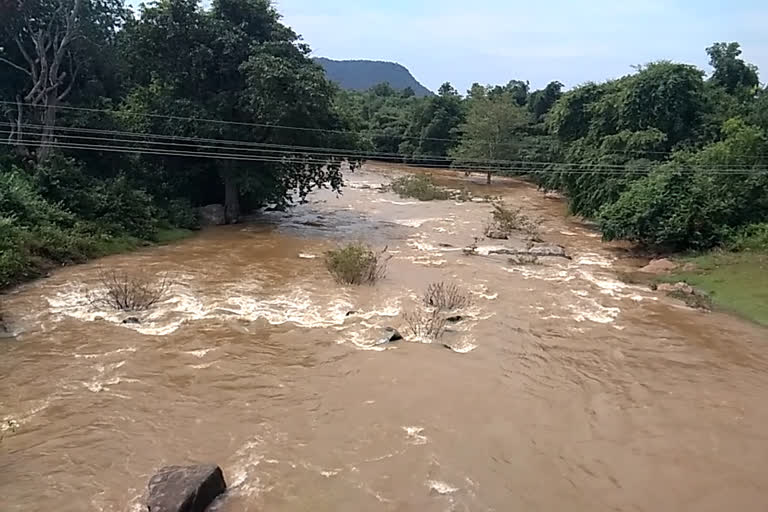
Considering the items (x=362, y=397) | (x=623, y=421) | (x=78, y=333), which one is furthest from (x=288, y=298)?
(x=623, y=421)

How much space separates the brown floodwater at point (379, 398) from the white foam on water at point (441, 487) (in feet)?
0.08

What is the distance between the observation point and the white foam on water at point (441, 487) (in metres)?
6.51

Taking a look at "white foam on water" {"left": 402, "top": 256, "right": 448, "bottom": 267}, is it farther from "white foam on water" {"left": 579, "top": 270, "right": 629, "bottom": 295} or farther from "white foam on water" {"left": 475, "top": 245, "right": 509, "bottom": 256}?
"white foam on water" {"left": 579, "top": 270, "right": 629, "bottom": 295}

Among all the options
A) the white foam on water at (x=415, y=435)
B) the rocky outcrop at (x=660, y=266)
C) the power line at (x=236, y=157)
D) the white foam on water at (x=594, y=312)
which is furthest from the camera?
the power line at (x=236, y=157)

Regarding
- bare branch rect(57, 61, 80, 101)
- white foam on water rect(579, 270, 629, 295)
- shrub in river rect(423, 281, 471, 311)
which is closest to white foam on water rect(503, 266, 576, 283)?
white foam on water rect(579, 270, 629, 295)

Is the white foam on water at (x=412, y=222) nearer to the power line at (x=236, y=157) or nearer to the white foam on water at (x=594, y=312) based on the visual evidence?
the power line at (x=236, y=157)

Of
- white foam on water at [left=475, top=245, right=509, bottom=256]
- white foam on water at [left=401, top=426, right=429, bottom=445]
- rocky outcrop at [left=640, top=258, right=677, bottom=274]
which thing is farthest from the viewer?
white foam on water at [left=475, top=245, right=509, bottom=256]

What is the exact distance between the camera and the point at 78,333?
10453 mm

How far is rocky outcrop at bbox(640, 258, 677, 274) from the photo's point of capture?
1609 centimetres

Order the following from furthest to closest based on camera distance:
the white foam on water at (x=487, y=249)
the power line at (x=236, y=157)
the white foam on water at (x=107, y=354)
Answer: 1. the white foam on water at (x=487, y=249)
2. the power line at (x=236, y=157)
3. the white foam on water at (x=107, y=354)

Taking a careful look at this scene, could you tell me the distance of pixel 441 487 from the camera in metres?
6.57

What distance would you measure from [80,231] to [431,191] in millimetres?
18218

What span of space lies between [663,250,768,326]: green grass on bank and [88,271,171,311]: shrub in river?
1175 centimetres

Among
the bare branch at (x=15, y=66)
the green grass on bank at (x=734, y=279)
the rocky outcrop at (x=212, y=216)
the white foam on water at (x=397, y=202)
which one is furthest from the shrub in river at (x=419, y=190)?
the bare branch at (x=15, y=66)
